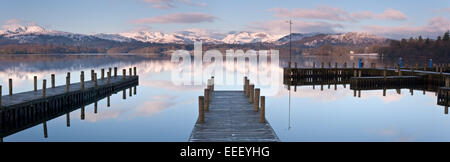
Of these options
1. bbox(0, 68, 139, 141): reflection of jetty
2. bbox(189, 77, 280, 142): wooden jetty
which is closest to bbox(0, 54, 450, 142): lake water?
bbox(0, 68, 139, 141): reflection of jetty

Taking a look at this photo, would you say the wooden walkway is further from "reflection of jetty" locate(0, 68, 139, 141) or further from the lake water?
"reflection of jetty" locate(0, 68, 139, 141)

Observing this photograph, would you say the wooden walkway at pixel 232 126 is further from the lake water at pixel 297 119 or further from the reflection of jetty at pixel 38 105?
the reflection of jetty at pixel 38 105

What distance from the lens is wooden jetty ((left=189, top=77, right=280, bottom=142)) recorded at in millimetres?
15008

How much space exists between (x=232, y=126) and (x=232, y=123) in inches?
27.8

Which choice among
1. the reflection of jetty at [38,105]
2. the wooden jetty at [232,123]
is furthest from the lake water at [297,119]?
the wooden jetty at [232,123]

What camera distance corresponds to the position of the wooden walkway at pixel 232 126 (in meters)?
14.9

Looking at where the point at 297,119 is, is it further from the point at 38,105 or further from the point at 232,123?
the point at 38,105

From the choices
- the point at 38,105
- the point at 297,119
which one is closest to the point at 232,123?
the point at 297,119

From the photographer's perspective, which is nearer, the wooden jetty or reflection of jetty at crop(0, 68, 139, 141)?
the wooden jetty

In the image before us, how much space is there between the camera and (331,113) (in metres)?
30.3

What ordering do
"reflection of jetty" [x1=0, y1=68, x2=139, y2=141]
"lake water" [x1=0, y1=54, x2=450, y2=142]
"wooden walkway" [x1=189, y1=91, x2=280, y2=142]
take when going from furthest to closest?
"lake water" [x1=0, y1=54, x2=450, y2=142], "reflection of jetty" [x1=0, y1=68, x2=139, y2=141], "wooden walkway" [x1=189, y1=91, x2=280, y2=142]

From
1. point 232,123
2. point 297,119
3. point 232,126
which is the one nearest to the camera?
point 232,126

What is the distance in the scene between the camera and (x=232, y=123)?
58.2 ft
